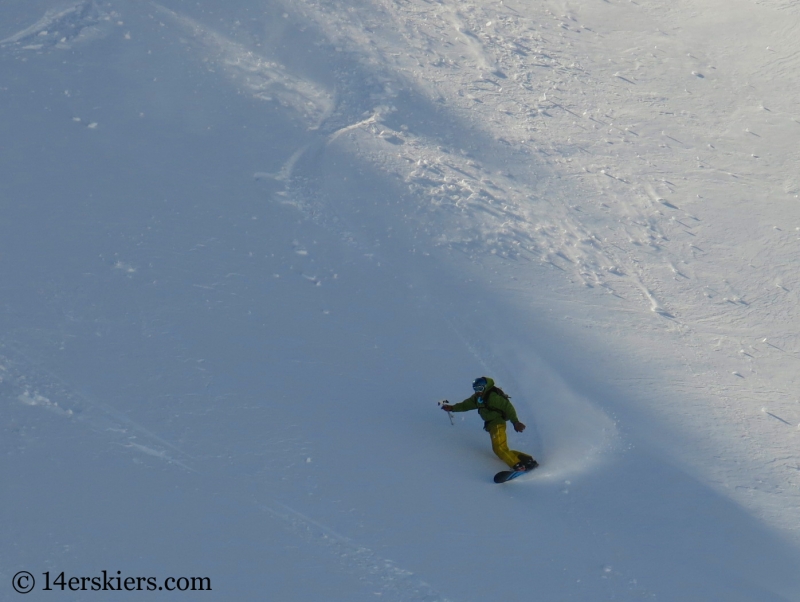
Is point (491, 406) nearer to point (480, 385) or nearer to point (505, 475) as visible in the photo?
point (480, 385)

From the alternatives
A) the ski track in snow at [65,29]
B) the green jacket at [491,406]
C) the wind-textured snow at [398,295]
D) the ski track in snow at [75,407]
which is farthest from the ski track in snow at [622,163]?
the ski track in snow at [75,407]

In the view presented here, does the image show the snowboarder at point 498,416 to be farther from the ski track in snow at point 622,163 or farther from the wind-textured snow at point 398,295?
the ski track in snow at point 622,163

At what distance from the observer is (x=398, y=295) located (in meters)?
10.1

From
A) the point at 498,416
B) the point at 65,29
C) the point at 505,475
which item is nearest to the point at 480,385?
the point at 498,416

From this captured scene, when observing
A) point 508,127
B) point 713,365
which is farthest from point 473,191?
point 713,365

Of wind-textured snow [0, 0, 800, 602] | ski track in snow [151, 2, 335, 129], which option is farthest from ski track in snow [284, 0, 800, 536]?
ski track in snow [151, 2, 335, 129]

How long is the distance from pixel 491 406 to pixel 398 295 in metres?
2.47

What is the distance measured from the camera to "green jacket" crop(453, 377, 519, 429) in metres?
8.15

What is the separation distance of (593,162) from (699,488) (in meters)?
5.76

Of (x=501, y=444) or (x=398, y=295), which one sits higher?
(x=398, y=295)

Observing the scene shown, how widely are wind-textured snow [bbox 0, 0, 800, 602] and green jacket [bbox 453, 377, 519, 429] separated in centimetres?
61

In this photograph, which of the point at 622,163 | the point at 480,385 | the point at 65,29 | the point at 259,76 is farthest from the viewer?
the point at 259,76

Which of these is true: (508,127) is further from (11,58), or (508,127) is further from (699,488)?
(11,58)

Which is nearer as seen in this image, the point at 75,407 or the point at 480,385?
the point at 480,385
